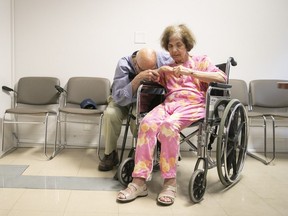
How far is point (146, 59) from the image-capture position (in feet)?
6.63

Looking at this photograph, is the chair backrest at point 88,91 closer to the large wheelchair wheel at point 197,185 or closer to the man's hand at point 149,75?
the man's hand at point 149,75

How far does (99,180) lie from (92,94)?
1.04 metres

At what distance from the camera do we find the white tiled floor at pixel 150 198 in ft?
5.10

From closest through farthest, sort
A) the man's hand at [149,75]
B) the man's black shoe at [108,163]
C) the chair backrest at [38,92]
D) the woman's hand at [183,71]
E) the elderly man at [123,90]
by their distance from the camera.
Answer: the woman's hand at [183,71]
the man's hand at [149,75]
the elderly man at [123,90]
the man's black shoe at [108,163]
the chair backrest at [38,92]

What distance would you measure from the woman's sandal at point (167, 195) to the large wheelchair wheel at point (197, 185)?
10cm

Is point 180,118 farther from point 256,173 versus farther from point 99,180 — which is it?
point 256,173

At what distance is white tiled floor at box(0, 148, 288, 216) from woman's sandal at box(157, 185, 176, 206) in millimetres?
33

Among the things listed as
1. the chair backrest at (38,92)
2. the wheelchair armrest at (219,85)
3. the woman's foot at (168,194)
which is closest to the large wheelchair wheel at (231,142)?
the wheelchair armrest at (219,85)

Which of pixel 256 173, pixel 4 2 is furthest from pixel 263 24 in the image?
pixel 4 2

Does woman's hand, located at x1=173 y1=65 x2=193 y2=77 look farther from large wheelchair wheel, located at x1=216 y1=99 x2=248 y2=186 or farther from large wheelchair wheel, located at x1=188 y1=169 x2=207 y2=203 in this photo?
large wheelchair wheel, located at x1=188 y1=169 x2=207 y2=203

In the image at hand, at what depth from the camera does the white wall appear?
2820 mm

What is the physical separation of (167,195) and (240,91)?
158 cm

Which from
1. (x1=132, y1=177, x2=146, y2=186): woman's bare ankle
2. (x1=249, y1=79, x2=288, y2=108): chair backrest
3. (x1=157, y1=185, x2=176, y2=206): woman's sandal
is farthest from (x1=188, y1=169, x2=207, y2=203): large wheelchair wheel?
(x1=249, y1=79, x2=288, y2=108): chair backrest

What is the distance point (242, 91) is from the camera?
2820 millimetres
